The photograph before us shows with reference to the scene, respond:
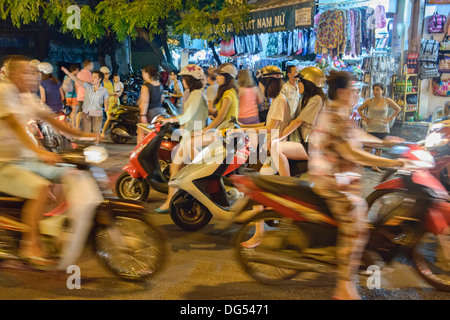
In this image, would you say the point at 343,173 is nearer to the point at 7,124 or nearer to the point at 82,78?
the point at 7,124

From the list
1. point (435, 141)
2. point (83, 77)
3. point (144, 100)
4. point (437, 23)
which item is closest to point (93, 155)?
point (144, 100)

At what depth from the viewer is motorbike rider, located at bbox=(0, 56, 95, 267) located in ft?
12.3

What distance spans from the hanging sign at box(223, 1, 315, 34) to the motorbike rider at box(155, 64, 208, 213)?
4810 mm

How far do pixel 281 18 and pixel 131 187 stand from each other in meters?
5.96

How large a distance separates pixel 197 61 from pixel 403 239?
1391 centimetres

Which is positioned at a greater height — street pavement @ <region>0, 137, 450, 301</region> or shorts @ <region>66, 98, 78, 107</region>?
shorts @ <region>66, 98, 78, 107</region>

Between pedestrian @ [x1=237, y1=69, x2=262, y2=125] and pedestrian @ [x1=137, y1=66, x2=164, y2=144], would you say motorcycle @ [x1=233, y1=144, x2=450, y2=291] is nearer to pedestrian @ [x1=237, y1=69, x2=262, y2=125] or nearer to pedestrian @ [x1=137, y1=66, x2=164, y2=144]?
pedestrian @ [x1=237, y1=69, x2=262, y2=125]

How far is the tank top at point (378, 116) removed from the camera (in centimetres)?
848

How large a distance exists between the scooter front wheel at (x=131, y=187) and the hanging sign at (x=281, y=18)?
210 inches

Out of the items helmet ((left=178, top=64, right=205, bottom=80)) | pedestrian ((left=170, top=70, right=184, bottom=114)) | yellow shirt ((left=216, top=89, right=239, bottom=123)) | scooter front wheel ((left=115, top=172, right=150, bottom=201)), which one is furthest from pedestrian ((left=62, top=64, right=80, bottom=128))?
yellow shirt ((left=216, top=89, right=239, bottom=123))

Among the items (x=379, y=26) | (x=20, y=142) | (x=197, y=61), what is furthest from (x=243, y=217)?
(x=197, y=61)
